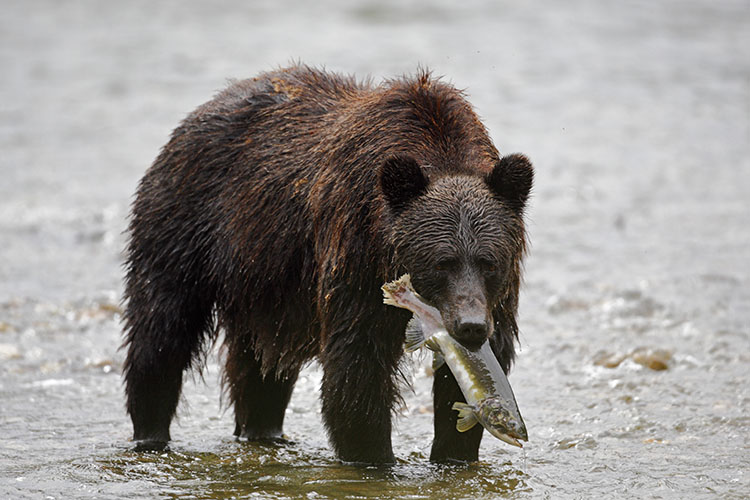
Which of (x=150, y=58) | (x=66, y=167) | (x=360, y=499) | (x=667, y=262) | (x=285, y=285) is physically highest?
(x=150, y=58)

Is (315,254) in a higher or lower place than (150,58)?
lower

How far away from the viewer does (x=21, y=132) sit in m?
19.7

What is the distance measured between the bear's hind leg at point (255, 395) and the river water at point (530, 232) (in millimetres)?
260

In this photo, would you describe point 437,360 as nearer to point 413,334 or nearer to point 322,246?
point 413,334

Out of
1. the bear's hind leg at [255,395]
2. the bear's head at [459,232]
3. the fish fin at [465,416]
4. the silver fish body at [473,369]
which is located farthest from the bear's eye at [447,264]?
the bear's hind leg at [255,395]

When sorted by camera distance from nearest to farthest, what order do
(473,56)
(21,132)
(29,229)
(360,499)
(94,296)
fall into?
(360,499) < (94,296) < (29,229) < (21,132) < (473,56)

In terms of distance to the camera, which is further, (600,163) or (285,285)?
→ (600,163)

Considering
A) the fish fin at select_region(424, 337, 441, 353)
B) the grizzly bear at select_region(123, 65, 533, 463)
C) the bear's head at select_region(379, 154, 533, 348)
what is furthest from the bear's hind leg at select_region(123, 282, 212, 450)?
the fish fin at select_region(424, 337, 441, 353)

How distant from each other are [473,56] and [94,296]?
1386 centimetres

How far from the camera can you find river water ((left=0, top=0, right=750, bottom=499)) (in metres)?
6.67

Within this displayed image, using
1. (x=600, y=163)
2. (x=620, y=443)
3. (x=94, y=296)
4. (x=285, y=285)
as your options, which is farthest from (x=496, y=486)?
(x=600, y=163)

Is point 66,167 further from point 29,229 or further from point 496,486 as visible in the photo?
point 496,486

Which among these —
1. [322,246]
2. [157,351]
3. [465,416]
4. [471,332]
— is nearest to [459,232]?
[471,332]

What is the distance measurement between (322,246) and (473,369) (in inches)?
49.0
